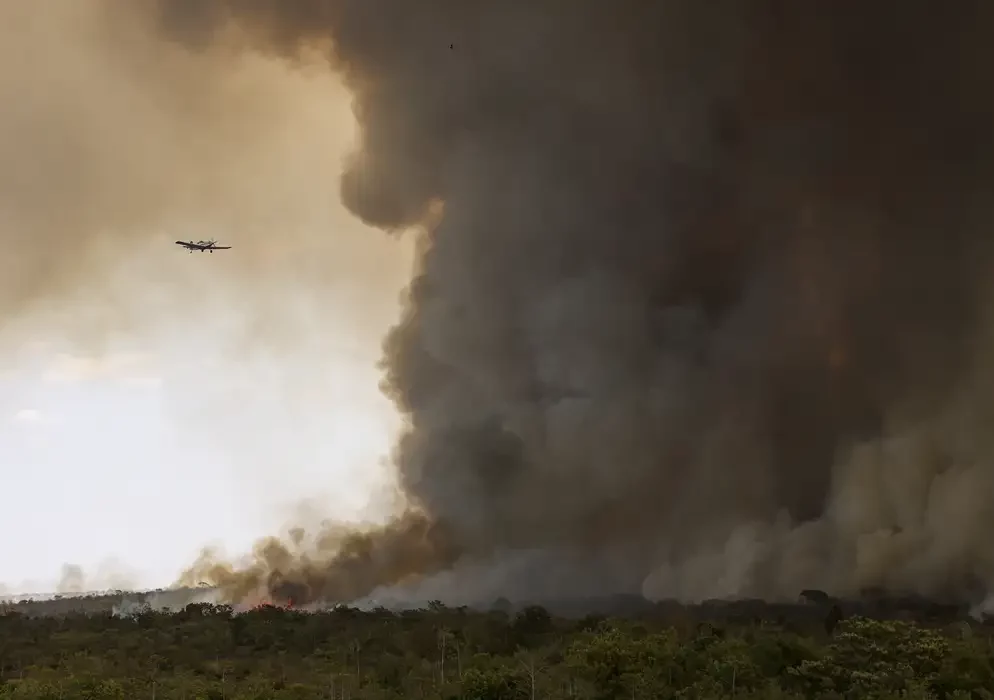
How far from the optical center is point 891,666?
172 ft

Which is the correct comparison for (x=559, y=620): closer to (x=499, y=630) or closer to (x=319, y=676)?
(x=499, y=630)

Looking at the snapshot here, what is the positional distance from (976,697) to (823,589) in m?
52.0

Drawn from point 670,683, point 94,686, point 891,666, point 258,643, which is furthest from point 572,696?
point 258,643

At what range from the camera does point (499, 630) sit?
82875 mm

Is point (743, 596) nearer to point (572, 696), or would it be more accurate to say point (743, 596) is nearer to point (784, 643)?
point (784, 643)

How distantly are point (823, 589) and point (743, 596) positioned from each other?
8.16 metres

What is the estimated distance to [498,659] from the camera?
65688 millimetres

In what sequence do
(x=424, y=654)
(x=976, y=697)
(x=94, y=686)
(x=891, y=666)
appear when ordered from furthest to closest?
1. (x=424, y=654)
2. (x=94, y=686)
3. (x=891, y=666)
4. (x=976, y=697)

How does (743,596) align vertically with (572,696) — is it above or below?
above

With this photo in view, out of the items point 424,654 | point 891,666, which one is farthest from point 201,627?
point 891,666

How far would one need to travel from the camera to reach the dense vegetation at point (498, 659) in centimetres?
5178

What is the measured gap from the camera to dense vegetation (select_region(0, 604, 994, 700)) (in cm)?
5178

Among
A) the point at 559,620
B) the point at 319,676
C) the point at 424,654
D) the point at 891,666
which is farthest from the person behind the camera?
the point at 559,620

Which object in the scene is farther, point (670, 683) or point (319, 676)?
point (319, 676)
